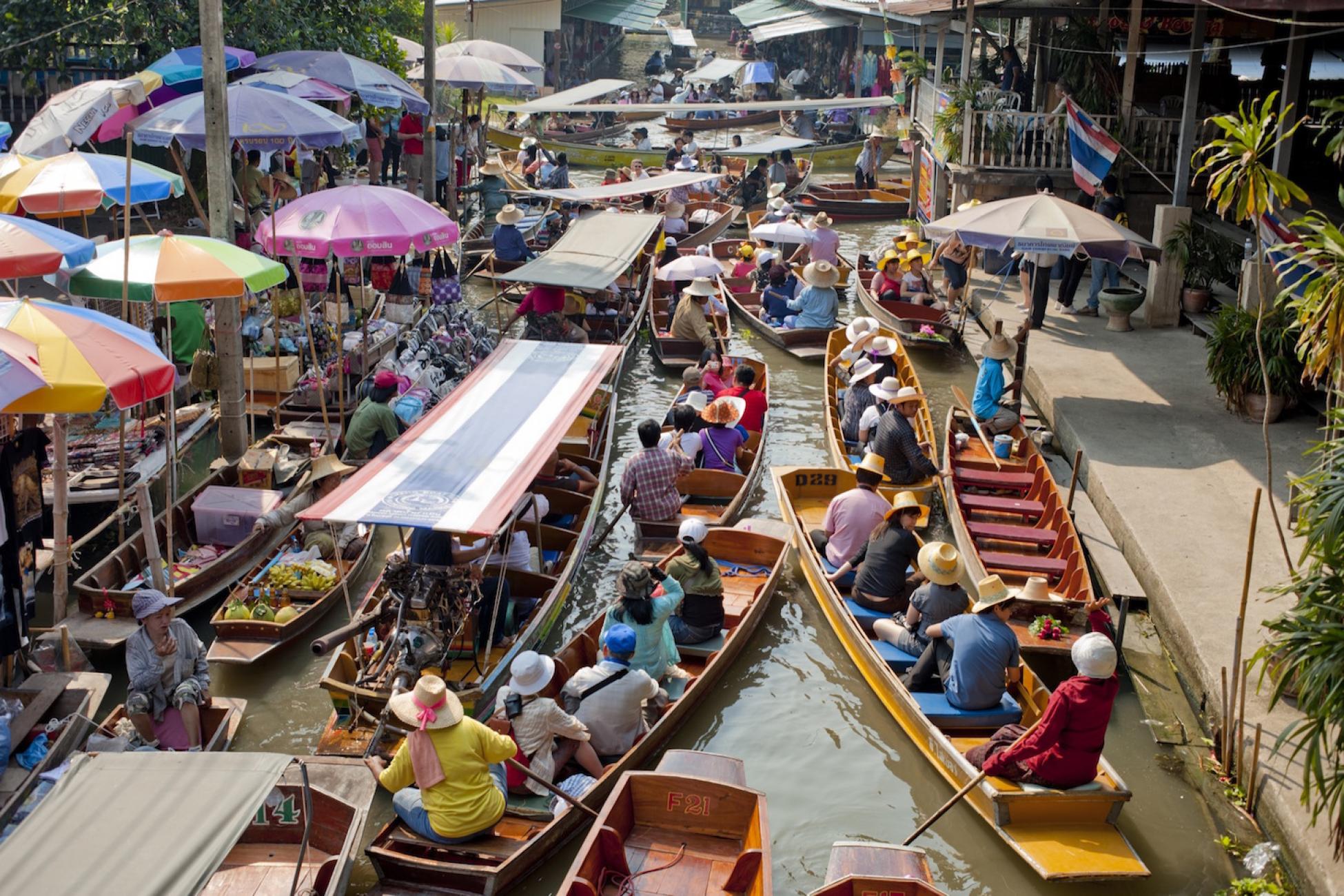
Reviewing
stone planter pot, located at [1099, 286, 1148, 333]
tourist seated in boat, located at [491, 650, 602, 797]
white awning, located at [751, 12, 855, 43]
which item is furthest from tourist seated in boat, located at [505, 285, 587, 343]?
white awning, located at [751, 12, 855, 43]

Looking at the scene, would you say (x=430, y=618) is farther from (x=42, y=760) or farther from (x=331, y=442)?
(x=331, y=442)

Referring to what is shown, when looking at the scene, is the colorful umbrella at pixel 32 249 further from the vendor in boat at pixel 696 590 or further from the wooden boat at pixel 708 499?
the vendor in boat at pixel 696 590

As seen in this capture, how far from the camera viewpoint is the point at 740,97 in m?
45.2

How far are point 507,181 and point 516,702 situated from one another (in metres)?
20.3

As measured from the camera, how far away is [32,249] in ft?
31.8

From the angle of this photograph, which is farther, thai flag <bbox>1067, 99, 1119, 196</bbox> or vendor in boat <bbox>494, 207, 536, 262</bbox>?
vendor in boat <bbox>494, 207, 536, 262</bbox>

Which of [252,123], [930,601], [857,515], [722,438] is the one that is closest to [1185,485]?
[857,515]

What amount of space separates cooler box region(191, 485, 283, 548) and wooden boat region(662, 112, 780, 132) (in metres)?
29.0

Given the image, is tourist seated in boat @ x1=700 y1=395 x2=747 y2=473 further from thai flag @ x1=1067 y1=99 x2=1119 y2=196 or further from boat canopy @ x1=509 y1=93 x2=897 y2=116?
boat canopy @ x1=509 y1=93 x2=897 y2=116

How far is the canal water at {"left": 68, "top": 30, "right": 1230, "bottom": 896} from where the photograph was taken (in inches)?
304

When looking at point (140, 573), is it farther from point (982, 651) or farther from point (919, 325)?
point (919, 325)

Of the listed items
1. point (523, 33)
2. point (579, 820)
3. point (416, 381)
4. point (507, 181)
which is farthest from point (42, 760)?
point (523, 33)

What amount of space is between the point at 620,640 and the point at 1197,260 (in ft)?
38.3

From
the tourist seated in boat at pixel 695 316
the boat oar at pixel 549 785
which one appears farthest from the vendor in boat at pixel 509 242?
the boat oar at pixel 549 785
